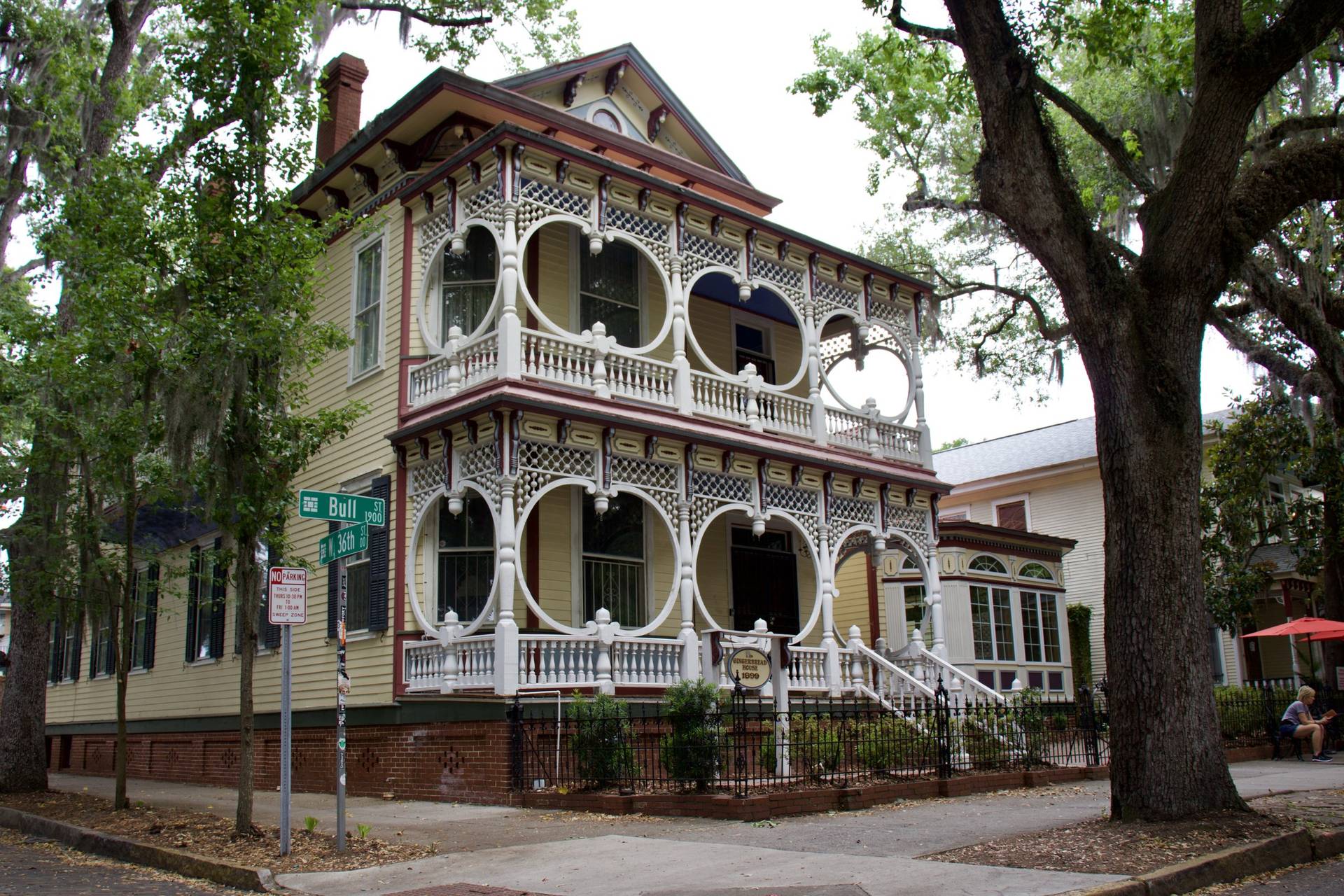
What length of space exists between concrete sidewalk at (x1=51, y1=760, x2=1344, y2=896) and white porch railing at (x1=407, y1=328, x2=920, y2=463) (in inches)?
219

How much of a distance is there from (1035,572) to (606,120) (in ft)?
48.6

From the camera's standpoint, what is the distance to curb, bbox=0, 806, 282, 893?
27.8 feet

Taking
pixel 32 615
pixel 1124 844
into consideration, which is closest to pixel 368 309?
pixel 32 615

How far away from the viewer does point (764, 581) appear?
1977cm

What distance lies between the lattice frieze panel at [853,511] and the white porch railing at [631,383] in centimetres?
93

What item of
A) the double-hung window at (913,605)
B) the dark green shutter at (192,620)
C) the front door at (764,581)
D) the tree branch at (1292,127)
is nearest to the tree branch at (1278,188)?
the tree branch at (1292,127)

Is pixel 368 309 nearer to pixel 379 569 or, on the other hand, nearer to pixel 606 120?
pixel 379 569

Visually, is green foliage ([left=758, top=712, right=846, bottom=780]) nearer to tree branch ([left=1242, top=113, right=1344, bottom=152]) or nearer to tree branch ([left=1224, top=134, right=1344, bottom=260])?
tree branch ([left=1224, top=134, right=1344, bottom=260])

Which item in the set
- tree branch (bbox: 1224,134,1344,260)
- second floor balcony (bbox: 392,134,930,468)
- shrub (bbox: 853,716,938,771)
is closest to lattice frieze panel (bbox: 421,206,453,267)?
second floor balcony (bbox: 392,134,930,468)

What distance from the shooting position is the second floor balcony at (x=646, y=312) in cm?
1527

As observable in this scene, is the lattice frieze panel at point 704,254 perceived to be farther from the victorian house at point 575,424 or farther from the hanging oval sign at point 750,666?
the hanging oval sign at point 750,666

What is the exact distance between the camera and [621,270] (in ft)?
60.5

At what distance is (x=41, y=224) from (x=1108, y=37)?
16977 mm

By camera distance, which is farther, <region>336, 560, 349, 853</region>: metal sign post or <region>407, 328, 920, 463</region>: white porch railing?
<region>407, 328, 920, 463</region>: white porch railing
